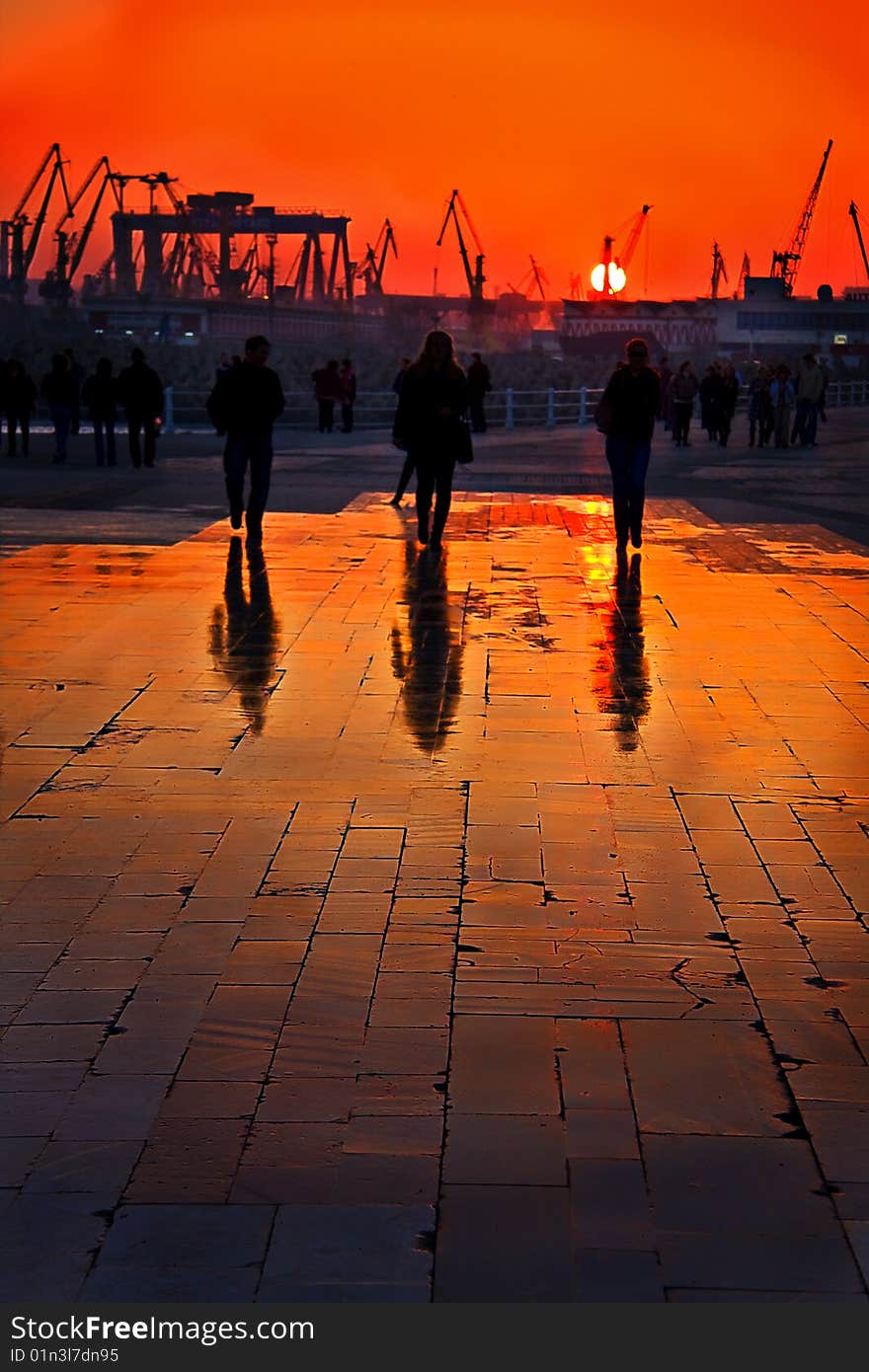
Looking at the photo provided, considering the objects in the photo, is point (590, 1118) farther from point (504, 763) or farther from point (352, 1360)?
point (504, 763)

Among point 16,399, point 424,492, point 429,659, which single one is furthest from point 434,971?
point 16,399

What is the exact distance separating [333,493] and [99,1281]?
18.2 meters

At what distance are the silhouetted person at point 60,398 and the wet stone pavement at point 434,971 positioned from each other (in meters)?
15.6

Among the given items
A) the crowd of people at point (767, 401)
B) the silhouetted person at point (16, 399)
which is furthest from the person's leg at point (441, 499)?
the crowd of people at point (767, 401)

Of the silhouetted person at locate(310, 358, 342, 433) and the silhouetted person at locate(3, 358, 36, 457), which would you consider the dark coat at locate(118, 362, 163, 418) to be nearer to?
the silhouetted person at locate(3, 358, 36, 457)

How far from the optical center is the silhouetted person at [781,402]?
1236 inches

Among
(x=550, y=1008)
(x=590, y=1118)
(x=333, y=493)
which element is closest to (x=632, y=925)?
(x=550, y=1008)

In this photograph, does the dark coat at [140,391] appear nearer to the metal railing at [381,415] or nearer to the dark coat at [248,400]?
the dark coat at [248,400]

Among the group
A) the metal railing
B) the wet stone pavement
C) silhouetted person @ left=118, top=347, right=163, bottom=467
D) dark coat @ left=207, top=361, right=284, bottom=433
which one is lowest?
the metal railing

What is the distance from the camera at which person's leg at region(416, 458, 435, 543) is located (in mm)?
14594

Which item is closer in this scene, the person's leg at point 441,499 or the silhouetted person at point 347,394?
the person's leg at point 441,499

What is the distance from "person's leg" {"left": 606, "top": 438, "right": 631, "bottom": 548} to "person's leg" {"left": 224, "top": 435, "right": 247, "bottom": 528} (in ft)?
8.84

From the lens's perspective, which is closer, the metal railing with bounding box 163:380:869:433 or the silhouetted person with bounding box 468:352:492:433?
the silhouetted person with bounding box 468:352:492:433

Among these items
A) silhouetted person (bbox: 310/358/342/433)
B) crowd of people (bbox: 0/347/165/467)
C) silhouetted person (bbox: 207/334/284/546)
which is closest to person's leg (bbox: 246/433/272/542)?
silhouetted person (bbox: 207/334/284/546)
